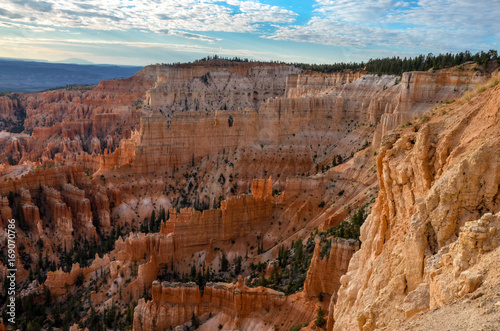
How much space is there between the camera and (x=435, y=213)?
7.84 metres

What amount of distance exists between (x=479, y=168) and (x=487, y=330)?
350 cm

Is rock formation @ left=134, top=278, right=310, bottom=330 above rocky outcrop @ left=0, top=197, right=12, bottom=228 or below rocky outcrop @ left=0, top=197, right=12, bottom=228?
above

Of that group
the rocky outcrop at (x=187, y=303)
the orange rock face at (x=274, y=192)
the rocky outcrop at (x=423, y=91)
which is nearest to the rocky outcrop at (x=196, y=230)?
the orange rock face at (x=274, y=192)

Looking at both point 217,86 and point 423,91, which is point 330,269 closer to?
point 423,91

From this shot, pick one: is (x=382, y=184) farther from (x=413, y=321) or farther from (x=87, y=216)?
(x=87, y=216)

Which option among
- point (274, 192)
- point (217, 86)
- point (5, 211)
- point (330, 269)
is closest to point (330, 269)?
point (330, 269)

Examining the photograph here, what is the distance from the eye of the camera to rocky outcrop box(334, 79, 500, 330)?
642cm

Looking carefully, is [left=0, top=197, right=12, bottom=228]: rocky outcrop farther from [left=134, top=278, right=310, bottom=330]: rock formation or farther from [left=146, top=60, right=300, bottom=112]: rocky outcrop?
[left=146, top=60, right=300, bottom=112]: rocky outcrop

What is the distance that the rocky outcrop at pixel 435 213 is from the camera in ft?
21.1

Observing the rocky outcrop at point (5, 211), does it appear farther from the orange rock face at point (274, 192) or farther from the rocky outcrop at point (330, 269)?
the rocky outcrop at point (330, 269)

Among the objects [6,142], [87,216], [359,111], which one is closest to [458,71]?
[359,111]

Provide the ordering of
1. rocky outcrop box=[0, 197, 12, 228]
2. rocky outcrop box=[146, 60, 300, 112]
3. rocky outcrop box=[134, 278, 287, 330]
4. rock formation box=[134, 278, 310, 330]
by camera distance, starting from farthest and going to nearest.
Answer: rocky outcrop box=[146, 60, 300, 112]
rocky outcrop box=[0, 197, 12, 228]
rocky outcrop box=[134, 278, 287, 330]
rock formation box=[134, 278, 310, 330]

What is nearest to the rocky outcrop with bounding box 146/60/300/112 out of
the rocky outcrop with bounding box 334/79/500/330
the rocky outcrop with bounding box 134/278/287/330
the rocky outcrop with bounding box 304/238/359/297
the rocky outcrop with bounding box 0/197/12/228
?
the rocky outcrop with bounding box 0/197/12/228

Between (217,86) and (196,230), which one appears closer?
(196,230)
